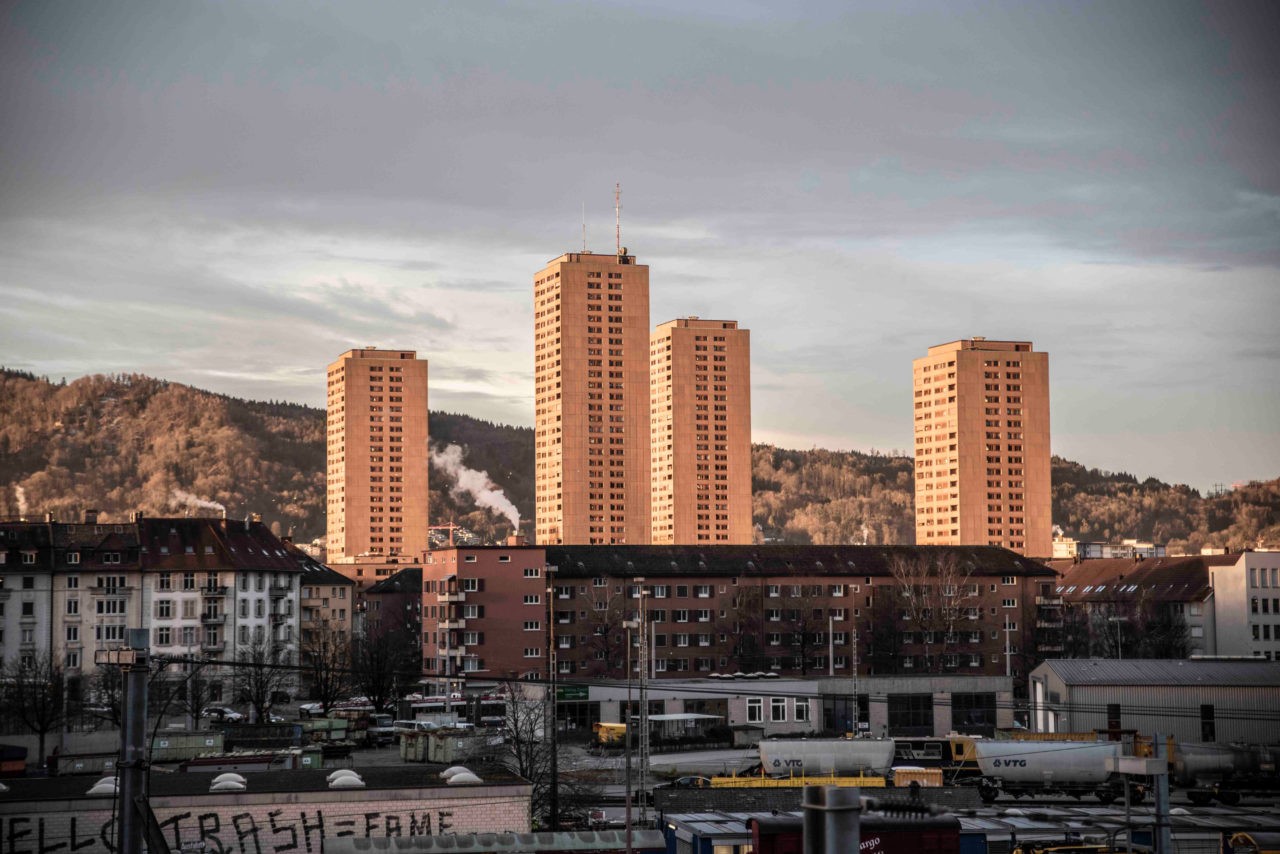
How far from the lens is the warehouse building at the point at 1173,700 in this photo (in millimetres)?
70062

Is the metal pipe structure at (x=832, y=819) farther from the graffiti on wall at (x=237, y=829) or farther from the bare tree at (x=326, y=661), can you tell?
the bare tree at (x=326, y=661)

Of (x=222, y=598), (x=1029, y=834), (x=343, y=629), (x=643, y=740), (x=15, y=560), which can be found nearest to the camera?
(x=1029, y=834)

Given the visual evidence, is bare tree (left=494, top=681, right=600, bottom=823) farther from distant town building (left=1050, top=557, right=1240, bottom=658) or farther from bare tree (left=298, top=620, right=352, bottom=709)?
distant town building (left=1050, top=557, right=1240, bottom=658)

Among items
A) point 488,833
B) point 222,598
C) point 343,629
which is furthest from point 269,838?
point 343,629

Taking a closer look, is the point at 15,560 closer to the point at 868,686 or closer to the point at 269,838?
the point at 868,686

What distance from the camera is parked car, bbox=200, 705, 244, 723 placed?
8450 cm

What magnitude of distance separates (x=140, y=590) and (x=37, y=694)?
73.4 ft

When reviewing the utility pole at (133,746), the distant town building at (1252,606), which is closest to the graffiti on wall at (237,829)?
the utility pole at (133,746)

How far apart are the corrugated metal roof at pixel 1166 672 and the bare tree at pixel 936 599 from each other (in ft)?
106

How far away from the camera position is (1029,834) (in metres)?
41.0

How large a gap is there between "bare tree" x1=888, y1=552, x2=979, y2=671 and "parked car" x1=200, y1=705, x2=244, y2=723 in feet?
159

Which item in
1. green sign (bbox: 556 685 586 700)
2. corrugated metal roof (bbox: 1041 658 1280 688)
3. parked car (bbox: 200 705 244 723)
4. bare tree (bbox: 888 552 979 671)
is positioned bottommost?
parked car (bbox: 200 705 244 723)

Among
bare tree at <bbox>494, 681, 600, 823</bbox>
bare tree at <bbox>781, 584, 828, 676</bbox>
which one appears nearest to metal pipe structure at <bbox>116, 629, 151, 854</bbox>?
bare tree at <bbox>494, 681, 600, 823</bbox>

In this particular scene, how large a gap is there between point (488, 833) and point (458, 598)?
61826 millimetres
